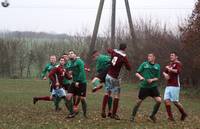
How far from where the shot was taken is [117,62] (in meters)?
16.1

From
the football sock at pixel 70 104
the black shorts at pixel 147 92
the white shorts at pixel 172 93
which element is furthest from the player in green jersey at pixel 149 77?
the football sock at pixel 70 104

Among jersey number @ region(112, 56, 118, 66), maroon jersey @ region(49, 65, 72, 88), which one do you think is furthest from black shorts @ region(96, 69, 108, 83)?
jersey number @ region(112, 56, 118, 66)

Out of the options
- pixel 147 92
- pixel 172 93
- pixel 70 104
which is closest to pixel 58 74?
pixel 70 104

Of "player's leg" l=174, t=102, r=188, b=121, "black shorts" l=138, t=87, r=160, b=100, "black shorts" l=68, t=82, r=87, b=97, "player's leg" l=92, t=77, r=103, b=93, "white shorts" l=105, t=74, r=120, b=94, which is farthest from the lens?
"player's leg" l=92, t=77, r=103, b=93

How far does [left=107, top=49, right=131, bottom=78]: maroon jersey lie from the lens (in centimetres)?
1609

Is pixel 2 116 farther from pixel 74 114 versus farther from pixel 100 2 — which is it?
pixel 100 2

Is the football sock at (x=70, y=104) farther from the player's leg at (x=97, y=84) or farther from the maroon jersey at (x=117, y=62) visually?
the maroon jersey at (x=117, y=62)

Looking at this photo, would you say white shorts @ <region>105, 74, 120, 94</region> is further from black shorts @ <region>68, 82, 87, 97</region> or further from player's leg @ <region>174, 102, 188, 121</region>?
player's leg @ <region>174, 102, 188, 121</region>

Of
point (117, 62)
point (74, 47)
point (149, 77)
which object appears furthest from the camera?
point (74, 47)

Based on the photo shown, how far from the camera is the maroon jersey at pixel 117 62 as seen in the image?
52.8 feet

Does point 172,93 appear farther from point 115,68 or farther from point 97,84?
point 97,84

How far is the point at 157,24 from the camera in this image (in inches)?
2062

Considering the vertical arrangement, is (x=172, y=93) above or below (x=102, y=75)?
below

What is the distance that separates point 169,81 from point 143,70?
42.1 inches
